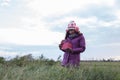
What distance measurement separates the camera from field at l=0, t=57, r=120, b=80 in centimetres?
1029

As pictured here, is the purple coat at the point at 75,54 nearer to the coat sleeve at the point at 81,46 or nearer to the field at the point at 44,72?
the coat sleeve at the point at 81,46

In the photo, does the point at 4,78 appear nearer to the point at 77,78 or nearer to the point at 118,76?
the point at 77,78

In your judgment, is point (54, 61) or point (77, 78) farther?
point (54, 61)

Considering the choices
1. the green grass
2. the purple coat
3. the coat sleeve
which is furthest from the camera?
the purple coat

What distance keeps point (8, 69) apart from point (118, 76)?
3.78 m

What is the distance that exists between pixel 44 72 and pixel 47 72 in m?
0.13

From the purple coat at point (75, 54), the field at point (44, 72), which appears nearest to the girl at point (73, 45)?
the purple coat at point (75, 54)

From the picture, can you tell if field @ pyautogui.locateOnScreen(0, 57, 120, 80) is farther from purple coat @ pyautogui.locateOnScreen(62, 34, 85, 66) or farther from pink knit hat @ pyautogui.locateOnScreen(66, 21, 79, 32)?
pink knit hat @ pyautogui.locateOnScreen(66, 21, 79, 32)

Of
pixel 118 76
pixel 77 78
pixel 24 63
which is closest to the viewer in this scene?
pixel 77 78

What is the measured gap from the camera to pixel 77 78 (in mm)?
11477

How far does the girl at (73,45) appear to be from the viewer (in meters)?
12.9

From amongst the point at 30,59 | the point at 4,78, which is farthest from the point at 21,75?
the point at 30,59

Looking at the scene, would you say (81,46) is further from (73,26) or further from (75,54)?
(73,26)

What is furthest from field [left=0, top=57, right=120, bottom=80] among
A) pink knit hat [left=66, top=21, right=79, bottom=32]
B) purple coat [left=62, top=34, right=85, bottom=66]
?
pink knit hat [left=66, top=21, right=79, bottom=32]
